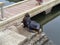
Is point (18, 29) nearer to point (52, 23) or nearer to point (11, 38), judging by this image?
point (11, 38)

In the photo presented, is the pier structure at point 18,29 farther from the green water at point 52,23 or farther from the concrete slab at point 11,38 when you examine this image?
the green water at point 52,23

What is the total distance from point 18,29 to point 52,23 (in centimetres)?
321

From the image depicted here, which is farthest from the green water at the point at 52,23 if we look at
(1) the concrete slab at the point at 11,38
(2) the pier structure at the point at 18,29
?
(1) the concrete slab at the point at 11,38

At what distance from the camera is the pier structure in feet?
22.4

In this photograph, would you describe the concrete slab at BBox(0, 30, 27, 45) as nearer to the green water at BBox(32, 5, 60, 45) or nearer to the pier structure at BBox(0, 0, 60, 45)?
the pier structure at BBox(0, 0, 60, 45)

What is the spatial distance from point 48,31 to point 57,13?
120 inches

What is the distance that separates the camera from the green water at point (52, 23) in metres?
9.08

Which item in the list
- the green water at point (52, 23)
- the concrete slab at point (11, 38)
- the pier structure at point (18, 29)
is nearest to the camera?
the concrete slab at point (11, 38)

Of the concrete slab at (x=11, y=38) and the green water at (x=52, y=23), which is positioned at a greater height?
the concrete slab at (x=11, y=38)

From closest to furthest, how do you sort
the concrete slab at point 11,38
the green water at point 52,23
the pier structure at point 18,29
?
the concrete slab at point 11,38 → the pier structure at point 18,29 → the green water at point 52,23

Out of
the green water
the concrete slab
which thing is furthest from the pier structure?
the green water

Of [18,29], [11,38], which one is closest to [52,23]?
[18,29]

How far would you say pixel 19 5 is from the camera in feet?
34.7

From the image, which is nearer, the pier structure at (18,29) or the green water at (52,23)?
the pier structure at (18,29)
